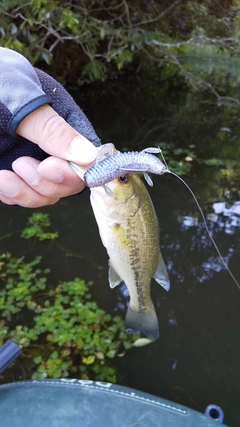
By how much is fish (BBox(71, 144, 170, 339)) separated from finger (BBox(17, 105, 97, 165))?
58 millimetres

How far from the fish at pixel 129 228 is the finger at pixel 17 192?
0.91 ft

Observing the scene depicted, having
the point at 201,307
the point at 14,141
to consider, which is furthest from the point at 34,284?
the point at 14,141

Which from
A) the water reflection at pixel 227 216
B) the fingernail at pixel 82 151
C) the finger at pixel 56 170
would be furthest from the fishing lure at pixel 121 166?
the water reflection at pixel 227 216

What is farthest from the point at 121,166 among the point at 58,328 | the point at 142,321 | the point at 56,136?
the point at 58,328

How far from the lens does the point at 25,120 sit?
4.30 ft

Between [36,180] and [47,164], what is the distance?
149 millimetres

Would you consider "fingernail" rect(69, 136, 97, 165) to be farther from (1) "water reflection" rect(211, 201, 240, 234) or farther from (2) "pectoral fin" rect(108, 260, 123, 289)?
(1) "water reflection" rect(211, 201, 240, 234)

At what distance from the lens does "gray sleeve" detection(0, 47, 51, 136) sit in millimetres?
1275

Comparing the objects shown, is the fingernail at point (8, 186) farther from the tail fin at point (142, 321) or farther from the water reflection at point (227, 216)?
the water reflection at point (227, 216)

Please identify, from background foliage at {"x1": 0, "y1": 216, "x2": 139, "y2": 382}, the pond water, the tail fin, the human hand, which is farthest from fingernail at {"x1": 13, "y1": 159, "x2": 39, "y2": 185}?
the pond water

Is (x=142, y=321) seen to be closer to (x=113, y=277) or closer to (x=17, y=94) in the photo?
(x=113, y=277)

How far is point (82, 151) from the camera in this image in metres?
1.30

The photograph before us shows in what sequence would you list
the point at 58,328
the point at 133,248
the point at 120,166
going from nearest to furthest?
the point at 120,166, the point at 133,248, the point at 58,328

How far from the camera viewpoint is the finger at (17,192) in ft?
5.08
